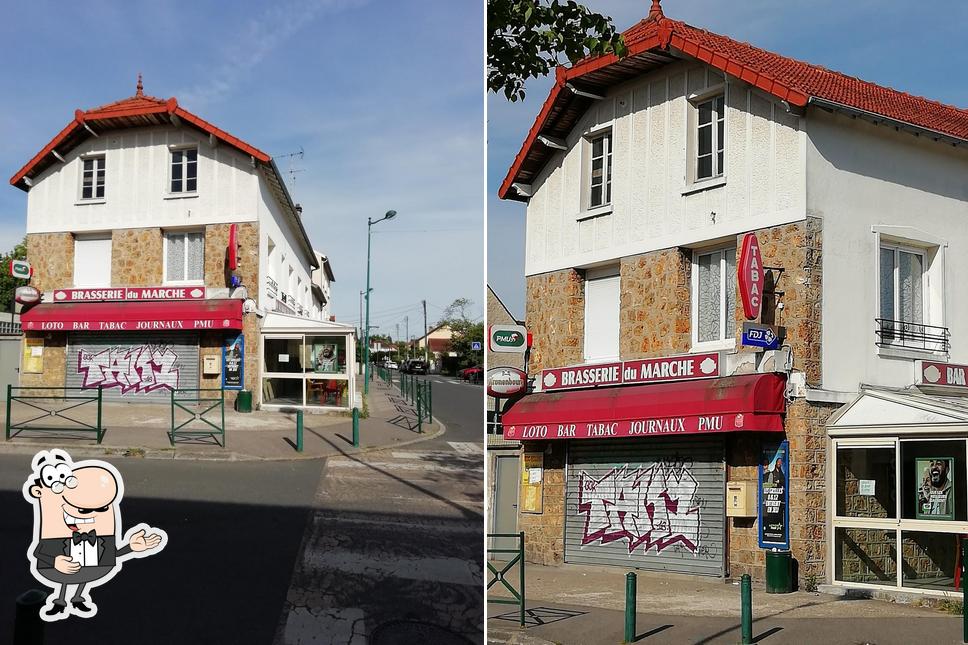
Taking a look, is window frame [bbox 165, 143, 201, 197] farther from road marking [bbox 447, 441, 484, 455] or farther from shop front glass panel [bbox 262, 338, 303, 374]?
road marking [bbox 447, 441, 484, 455]

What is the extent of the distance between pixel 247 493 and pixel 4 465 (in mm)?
791

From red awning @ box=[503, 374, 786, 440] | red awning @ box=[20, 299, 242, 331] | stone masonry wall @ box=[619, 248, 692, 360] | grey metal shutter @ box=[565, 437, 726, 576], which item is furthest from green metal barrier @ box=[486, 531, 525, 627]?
stone masonry wall @ box=[619, 248, 692, 360]

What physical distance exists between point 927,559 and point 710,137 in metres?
4.84

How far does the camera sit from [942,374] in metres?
10.6

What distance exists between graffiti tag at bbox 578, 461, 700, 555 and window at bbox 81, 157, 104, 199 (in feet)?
26.3

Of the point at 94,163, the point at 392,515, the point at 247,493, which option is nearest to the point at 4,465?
the point at 247,493

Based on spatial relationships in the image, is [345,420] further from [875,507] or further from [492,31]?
[875,507]

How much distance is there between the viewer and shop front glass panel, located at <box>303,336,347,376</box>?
3635mm

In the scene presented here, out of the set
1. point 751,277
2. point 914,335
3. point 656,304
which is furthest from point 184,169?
point 914,335

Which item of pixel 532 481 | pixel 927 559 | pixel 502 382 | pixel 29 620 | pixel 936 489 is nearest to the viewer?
pixel 29 620

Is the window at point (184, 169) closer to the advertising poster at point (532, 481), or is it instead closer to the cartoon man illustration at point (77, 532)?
the cartoon man illustration at point (77, 532)

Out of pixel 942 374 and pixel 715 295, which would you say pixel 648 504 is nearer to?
pixel 715 295

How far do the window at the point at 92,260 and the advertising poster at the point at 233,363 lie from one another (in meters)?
0.47

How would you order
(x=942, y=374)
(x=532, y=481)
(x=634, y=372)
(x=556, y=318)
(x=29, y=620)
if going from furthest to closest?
1. (x=532, y=481)
2. (x=556, y=318)
3. (x=634, y=372)
4. (x=942, y=374)
5. (x=29, y=620)
